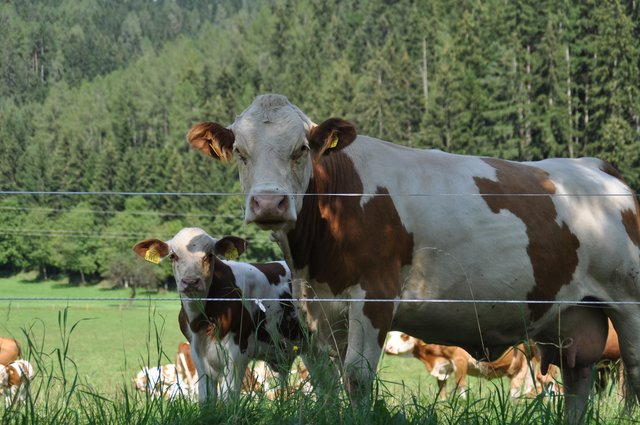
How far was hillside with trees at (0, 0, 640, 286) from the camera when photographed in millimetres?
68500

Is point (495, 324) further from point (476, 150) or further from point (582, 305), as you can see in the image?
point (476, 150)

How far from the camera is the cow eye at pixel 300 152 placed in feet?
20.0

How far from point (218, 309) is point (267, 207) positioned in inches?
150

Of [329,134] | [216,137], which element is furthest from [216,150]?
[329,134]

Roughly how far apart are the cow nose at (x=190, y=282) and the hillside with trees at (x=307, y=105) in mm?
42275

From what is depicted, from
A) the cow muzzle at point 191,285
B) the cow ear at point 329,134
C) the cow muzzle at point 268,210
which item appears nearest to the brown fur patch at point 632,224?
the cow ear at point 329,134

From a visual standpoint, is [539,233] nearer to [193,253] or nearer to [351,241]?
[351,241]

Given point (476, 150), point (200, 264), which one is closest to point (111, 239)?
point (476, 150)

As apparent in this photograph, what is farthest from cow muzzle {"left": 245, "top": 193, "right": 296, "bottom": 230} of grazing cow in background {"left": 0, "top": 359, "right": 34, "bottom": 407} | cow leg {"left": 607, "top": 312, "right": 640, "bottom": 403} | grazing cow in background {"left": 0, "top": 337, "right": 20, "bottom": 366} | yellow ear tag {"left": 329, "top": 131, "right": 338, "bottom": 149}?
grazing cow in background {"left": 0, "top": 337, "right": 20, "bottom": 366}

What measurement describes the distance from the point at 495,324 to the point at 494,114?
70695 mm

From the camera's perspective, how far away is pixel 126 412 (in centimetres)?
465

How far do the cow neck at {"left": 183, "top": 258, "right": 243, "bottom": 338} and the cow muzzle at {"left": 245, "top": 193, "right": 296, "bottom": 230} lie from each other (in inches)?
128

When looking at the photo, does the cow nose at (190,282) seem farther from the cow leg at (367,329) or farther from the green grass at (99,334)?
the cow leg at (367,329)

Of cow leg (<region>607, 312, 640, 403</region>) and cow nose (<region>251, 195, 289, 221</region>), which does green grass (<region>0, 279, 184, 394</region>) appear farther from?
cow nose (<region>251, 195, 289, 221</region>)
